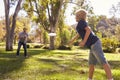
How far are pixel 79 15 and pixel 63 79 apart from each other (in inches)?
120

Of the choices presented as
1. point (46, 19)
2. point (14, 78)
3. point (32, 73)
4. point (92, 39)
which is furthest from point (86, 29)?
point (46, 19)

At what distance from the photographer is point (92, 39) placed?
930 centimetres

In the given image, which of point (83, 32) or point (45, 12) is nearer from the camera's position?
point (83, 32)

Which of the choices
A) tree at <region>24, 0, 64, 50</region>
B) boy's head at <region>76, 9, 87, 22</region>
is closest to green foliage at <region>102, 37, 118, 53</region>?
tree at <region>24, 0, 64, 50</region>

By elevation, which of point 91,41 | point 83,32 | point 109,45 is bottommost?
point 109,45

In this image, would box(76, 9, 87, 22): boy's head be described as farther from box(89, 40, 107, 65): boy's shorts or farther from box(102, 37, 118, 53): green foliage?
box(102, 37, 118, 53): green foliage

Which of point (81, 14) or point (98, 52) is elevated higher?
point (81, 14)

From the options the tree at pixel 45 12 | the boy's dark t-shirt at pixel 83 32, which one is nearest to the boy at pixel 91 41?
the boy's dark t-shirt at pixel 83 32

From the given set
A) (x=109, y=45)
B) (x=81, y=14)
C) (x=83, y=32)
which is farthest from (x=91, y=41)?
(x=109, y=45)

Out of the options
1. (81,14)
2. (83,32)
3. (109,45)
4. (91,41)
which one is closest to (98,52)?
(91,41)

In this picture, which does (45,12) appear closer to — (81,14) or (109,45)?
(109,45)

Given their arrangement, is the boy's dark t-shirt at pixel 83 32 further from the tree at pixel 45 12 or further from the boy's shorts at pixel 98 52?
the tree at pixel 45 12

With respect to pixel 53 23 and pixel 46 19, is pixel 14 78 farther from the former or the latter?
pixel 46 19

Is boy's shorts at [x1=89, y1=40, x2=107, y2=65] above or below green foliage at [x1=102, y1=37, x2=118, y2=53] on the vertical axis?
above
